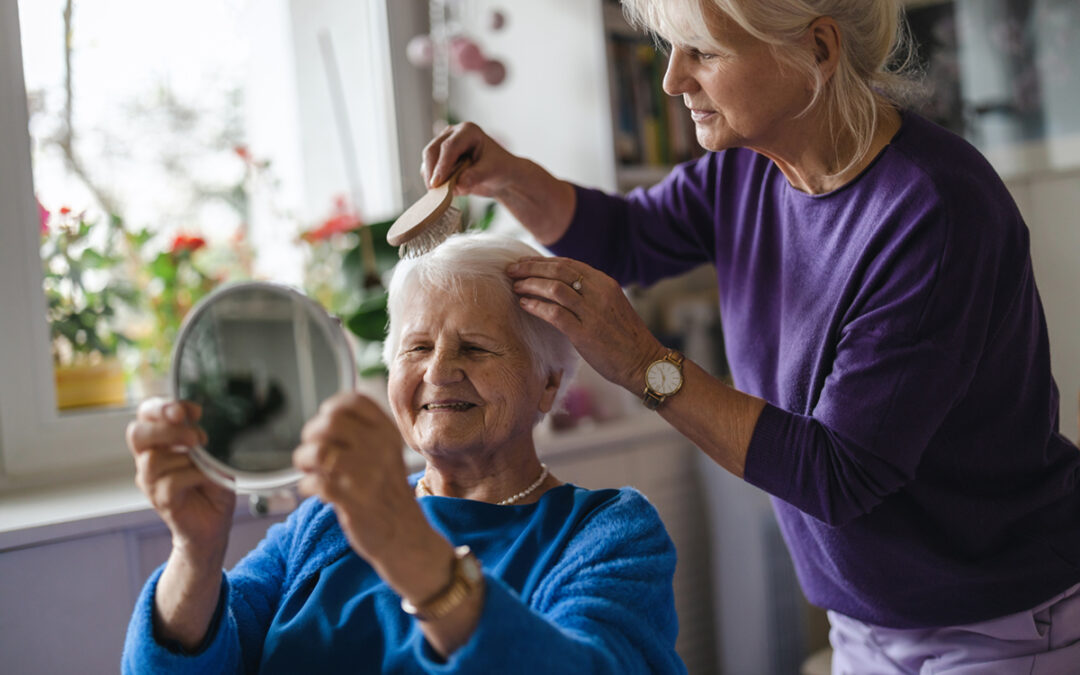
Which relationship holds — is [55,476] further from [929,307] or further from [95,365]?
[929,307]

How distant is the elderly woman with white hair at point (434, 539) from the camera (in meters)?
0.85

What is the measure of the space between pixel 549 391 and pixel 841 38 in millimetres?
631

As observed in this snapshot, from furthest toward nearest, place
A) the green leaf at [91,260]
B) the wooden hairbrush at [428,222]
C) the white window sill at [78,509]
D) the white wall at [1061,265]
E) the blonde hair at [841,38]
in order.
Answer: the white wall at [1061,265] → the green leaf at [91,260] → the white window sill at [78,509] → the wooden hairbrush at [428,222] → the blonde hair at [841,38]

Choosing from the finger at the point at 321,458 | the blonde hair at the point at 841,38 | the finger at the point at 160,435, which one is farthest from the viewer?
the blonde hair at the point at 841,38

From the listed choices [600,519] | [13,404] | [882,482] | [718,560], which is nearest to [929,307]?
[882,482]

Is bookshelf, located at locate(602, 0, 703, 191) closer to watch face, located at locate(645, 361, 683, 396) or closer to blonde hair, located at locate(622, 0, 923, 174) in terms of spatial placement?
blonde hair, located at locate(622, 0, 923, 174)

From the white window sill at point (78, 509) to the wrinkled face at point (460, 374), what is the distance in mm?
601

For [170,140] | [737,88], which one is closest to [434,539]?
[737,88]

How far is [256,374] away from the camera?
3.16 ft

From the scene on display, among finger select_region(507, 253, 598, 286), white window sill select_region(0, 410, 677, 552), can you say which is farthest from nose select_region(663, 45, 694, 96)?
white window sill select_region(0, 410, 677, 552)

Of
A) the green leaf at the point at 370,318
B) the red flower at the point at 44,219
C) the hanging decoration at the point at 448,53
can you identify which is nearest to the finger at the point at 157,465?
the green leaf at the point at 370,318

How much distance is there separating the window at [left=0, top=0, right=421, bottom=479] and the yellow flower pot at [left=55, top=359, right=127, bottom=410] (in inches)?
1.0

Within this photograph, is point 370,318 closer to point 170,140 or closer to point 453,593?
point 170,140

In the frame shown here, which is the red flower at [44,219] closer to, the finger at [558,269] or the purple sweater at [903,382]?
the finger at [558,269]
